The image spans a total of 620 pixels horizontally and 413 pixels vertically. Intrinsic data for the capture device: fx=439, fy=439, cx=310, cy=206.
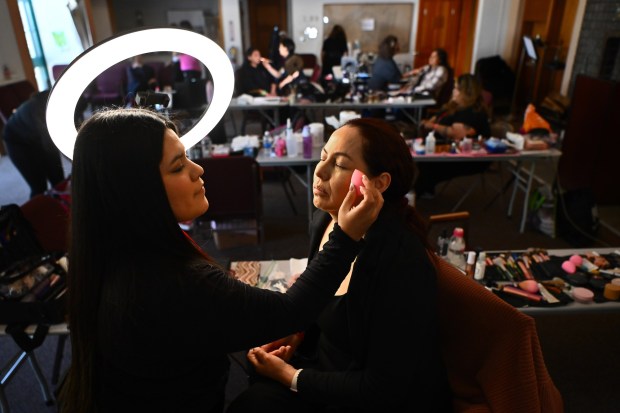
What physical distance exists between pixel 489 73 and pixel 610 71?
9.91ft

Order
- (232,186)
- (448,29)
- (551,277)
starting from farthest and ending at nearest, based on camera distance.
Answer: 1. (448,29)
2. (232,186)
3. (551,277)

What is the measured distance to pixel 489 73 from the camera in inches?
318

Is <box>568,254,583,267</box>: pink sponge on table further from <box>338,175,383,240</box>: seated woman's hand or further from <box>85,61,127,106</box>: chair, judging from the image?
<box>85,61,127,106</box>: chair

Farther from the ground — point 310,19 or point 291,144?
point 310,19

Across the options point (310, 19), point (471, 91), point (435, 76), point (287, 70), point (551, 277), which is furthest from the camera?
point (310, 19)

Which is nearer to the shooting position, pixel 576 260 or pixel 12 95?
pixel 576 260

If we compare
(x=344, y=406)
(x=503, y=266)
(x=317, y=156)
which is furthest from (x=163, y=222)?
(x=317, y=156)

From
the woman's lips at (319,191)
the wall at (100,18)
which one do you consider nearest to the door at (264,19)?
the wall at (100,18)

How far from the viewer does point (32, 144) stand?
3.74 metres

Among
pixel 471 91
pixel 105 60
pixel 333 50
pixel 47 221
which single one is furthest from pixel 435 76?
pixel 105 60

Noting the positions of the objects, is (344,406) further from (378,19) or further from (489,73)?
(378,19)

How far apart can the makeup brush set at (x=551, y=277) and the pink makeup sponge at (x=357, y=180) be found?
1.05 meters

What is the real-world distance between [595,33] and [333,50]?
13.4 ft

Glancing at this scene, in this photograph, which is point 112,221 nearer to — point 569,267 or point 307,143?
point 569,267
